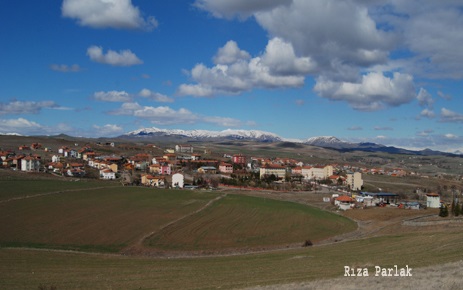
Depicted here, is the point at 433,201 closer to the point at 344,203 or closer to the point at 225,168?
the point at 344,203

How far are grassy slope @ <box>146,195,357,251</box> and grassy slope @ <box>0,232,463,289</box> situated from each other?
31.4ft

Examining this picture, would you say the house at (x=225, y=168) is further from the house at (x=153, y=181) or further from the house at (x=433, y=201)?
the house at (x=433, y=201)

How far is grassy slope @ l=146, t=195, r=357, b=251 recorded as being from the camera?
38.1m

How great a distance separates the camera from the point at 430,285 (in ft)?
42.9

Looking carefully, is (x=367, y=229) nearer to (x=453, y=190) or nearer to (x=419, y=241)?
(x=419, y=241)

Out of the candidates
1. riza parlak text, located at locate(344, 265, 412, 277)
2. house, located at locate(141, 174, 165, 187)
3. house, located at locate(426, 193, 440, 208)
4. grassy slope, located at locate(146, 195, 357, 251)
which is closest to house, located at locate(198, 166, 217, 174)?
house, located at locate(141, 174, 165, 187)

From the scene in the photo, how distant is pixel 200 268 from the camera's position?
24734mm

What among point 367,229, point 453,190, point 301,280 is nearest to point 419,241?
point 301,280

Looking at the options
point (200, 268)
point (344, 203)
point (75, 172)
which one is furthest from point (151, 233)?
A: point (75, 172)

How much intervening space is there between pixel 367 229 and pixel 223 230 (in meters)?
17.0

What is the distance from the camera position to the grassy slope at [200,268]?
1909 centimetres

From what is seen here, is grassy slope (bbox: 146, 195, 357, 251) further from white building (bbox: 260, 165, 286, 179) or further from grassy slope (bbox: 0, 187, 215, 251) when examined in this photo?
white building (bbox: 260, 165, 286, 179)

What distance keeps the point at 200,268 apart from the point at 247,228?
20534mm

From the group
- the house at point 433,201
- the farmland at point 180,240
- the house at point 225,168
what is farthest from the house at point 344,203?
the house at point 225,168
